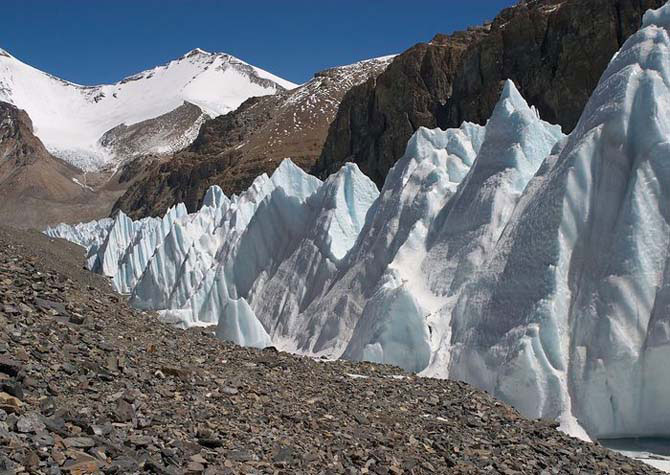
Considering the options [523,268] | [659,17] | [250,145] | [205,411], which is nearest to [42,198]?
[250,145]

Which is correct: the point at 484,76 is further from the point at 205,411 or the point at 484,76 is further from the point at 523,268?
the point at 205,411

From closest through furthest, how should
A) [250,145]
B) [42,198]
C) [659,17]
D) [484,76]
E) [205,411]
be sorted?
[205,411] → [659,17] → [484,76] → [250,145] → [42,198]

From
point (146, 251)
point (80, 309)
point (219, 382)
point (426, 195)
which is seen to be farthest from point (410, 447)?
point (146, 251)

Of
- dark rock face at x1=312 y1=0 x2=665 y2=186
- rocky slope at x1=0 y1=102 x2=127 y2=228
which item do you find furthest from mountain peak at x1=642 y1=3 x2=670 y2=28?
rocky slope at x1=0 y1=102 x2=127 y2=228

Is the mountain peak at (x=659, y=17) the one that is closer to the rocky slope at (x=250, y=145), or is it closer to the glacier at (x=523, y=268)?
the glacier at (x=523, y=268)

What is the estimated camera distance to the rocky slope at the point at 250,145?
111 meters

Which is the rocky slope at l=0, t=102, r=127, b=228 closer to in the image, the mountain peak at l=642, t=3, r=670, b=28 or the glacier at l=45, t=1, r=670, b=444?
the glacier at l=45, t=1, r=670, b=444

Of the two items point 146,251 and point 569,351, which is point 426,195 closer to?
point 569,351

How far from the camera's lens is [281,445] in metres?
7.07

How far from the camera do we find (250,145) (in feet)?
410

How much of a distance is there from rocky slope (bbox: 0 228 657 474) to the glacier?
93.8 inches

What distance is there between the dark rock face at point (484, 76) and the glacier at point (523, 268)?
37.9 m

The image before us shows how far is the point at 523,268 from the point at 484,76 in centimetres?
5790

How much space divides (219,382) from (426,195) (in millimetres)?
12632
